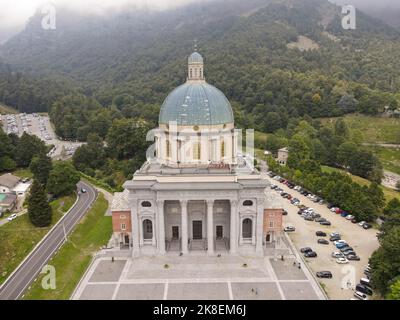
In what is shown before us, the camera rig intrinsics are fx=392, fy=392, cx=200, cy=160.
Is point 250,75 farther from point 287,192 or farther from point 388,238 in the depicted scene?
point 388,238

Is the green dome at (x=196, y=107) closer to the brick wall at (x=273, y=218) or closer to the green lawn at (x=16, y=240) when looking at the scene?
the brick wall at (x=273, y=218)

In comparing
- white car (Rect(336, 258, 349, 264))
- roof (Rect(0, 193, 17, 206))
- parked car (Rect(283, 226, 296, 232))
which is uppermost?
roof (Rect(0, 193, 17, 206))

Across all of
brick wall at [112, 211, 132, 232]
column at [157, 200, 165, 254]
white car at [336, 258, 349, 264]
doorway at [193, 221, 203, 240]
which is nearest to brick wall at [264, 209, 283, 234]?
white car at [336, 258, 349, 264]

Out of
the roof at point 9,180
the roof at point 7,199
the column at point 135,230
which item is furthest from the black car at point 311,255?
the roof at point 9,180

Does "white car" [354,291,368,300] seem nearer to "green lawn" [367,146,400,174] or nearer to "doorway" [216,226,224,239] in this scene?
"doorway" [216,226,224,239]

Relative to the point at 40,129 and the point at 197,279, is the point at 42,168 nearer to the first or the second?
the point at 197,279

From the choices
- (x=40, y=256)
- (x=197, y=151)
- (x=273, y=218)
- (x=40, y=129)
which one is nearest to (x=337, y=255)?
(x=273, y=218)
